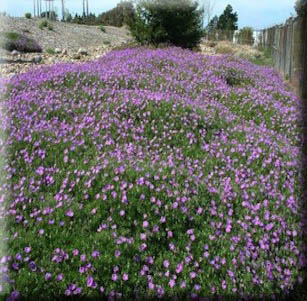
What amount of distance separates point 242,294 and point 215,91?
20.1 ft

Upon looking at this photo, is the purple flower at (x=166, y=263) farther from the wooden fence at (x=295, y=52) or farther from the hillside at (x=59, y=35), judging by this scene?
the hillside at (x=59, y=35)

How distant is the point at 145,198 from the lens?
4.34 meters

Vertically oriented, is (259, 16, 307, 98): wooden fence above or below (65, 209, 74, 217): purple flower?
above

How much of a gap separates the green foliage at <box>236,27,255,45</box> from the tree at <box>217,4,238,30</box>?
2.65 ft

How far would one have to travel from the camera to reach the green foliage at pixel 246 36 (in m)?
30.7

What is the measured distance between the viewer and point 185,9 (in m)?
17.7

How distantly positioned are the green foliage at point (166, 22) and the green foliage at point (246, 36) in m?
13.2

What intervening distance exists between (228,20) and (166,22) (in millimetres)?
15054

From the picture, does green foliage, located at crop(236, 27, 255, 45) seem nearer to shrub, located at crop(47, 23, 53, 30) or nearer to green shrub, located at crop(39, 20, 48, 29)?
shrub, located at crop(47, 23, 53, 30)

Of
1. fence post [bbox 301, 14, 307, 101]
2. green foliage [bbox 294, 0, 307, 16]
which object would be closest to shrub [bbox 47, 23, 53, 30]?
green foliage [bbox 294, 0, 307, 16]

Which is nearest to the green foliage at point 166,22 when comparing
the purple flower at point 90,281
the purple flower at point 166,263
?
the purple flower at point 166,263

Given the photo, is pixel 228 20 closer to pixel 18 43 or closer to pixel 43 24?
pixel 43 24

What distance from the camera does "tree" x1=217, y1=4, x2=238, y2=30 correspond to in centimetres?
2995

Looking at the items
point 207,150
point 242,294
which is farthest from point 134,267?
point 207,150
